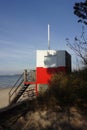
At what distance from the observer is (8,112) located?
1423 centimetres

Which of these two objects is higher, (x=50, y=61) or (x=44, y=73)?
(x=50, y=61)

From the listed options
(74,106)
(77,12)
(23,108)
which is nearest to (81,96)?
(74,106)

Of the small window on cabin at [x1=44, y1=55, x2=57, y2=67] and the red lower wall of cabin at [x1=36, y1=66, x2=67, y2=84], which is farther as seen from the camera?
the small window on cabin at [x1=44, y1=55, x2=57, y2=67]

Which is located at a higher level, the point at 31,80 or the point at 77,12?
the point at 77,12

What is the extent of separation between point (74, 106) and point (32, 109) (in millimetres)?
2300

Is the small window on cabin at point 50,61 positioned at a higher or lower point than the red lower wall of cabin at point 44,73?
higher

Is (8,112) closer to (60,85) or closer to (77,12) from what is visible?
(60,85)

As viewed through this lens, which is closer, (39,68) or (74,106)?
(74,106)

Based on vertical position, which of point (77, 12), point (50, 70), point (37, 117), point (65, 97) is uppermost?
point (77, 12)

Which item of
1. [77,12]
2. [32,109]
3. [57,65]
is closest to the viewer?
[32,109]

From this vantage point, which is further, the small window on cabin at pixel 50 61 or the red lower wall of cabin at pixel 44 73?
the small window on cabin at pixel 50 61

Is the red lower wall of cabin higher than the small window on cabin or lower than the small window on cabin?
lower

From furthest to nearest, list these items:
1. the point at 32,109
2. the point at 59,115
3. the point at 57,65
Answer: the point at 57,65 → the point at 32,109 → the point at 59,115

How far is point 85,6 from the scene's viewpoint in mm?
14586
